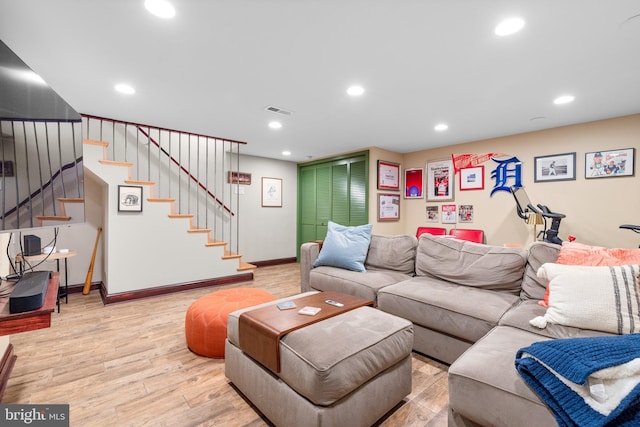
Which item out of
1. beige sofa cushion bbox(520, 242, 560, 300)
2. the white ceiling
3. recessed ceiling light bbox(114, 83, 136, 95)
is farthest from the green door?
recessed ceiling light bbox(114, 83, 136, 95)

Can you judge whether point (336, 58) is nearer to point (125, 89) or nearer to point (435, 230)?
point (125, 89)

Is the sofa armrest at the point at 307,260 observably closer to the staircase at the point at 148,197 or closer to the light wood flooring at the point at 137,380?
the light wood flooring at the point at 137,380

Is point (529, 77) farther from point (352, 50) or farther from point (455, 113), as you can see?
point (352, 50)

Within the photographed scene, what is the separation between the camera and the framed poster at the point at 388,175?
4938mm

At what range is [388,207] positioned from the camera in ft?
16.6

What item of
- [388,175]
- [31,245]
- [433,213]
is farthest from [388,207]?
[31,245]

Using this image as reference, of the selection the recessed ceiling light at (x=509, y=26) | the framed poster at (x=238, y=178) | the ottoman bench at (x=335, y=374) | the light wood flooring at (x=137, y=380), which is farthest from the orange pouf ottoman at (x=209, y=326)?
the framed poster at (x=238, y=178)

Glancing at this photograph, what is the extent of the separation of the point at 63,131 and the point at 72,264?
119 inches

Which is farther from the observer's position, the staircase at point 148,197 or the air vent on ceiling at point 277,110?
the staircase at point 148,197

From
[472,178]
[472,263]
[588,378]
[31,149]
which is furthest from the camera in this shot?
[472,178]

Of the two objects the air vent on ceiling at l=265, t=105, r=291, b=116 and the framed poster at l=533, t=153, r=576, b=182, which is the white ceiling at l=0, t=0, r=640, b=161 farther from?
the framed poster at l=533, t=153, r=576, b=182

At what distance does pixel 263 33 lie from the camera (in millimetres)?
1769

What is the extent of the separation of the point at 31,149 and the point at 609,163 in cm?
523

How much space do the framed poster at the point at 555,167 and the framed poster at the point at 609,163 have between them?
132 mm
